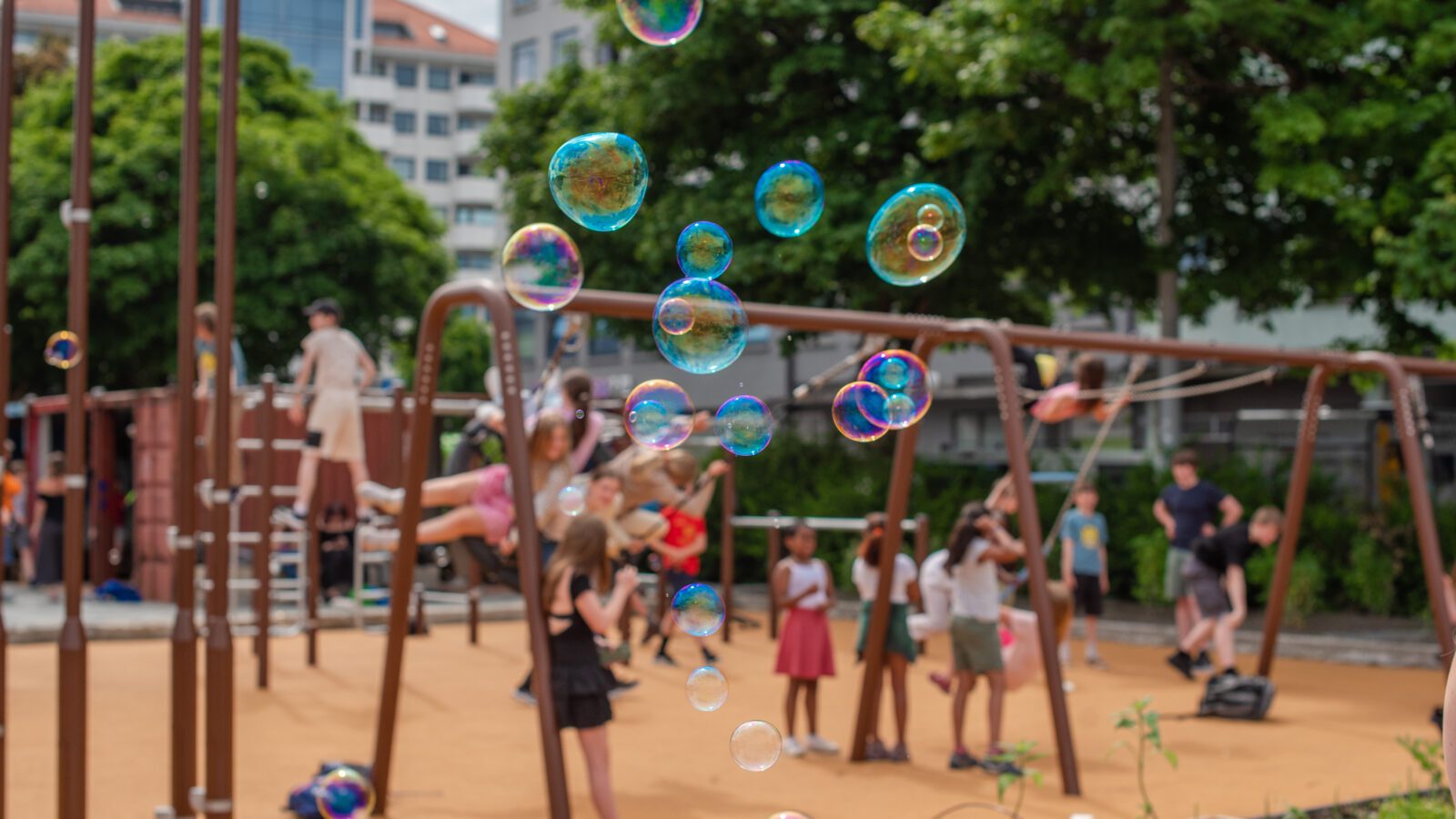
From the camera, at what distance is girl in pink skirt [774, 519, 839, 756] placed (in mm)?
8672

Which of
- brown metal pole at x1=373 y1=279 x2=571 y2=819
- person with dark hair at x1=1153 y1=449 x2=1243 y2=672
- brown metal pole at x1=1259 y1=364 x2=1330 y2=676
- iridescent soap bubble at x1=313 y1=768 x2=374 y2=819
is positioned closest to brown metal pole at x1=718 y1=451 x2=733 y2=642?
person with dark hair at x1=1153 y1=449 x2=1243 y2=672

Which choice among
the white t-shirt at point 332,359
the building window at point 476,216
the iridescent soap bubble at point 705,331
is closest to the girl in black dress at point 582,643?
the iridescent soap bubble at point 705,331

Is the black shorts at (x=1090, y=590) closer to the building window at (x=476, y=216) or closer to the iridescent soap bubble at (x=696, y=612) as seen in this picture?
the iridescent soap bubble at (x=696, y=612)

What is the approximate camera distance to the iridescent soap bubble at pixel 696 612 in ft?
18.0

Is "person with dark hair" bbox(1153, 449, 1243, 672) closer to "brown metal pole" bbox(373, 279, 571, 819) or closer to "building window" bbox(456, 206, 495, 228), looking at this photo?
"brown metal pole" bbox(373, 279, 571, 819)

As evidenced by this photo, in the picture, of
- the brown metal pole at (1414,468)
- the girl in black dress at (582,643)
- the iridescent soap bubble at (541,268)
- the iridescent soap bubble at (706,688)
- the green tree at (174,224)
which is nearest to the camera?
the iridescent soap bubble at (706,688)

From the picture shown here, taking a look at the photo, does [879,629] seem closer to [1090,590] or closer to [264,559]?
[264,559]

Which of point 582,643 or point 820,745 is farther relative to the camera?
point 820,745

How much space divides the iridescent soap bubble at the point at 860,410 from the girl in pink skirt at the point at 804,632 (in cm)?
261

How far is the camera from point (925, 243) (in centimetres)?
622

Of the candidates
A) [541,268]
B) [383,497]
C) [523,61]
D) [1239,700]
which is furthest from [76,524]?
[523,61]

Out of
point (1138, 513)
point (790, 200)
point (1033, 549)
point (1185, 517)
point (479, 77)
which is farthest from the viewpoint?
point (479, 77)

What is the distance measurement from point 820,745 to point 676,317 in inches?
167

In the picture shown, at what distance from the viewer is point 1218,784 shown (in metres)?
7.93
